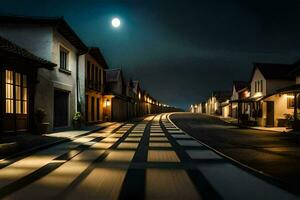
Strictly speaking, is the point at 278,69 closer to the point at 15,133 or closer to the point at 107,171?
the point at 15,133

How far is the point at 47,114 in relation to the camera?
738 inches

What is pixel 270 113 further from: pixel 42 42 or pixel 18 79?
Result: pixel 18 79

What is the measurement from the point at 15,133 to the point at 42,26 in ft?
22.6

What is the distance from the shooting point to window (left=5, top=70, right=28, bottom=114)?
579 inches

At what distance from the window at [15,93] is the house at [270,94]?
19.3 metres

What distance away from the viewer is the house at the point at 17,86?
13963 mm

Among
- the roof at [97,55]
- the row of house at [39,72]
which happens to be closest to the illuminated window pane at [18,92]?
the row of house at [39,72]

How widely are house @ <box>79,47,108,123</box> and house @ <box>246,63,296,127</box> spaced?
15653mm

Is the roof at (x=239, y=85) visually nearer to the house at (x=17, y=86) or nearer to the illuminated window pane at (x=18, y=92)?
the house at (x=17, y=86)

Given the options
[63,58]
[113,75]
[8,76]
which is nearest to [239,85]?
[113,75]

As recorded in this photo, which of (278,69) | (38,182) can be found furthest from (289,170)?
(278,69)

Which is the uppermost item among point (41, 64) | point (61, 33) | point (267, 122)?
point (61, 33)

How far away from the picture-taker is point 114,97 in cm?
3959

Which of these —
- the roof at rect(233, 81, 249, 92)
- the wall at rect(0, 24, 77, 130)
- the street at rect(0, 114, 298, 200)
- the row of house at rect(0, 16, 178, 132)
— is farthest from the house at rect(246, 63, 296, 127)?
the street at rect(0, 114, 298, 200)
